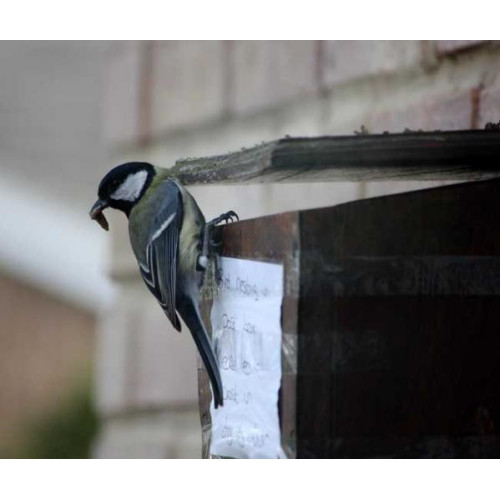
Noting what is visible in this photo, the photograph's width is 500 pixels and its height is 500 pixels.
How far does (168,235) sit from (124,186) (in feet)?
0.39

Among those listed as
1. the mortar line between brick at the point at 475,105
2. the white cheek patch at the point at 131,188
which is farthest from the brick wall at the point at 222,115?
the white cheek patch at the point at 131,188

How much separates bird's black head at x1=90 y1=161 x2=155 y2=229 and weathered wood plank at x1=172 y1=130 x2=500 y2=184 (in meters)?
0.26

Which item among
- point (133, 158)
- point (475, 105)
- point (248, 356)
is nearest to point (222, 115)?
point (133, 158)

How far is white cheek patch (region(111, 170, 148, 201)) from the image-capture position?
3.63ft

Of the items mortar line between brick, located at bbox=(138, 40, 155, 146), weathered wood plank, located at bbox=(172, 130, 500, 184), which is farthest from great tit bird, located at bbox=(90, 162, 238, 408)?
mortar line between brick, located at bbox=(138, 40, 155, 146)

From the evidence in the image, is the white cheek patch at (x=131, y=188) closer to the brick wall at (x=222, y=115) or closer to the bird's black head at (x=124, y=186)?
the bird's black head at (x=124, y=186)

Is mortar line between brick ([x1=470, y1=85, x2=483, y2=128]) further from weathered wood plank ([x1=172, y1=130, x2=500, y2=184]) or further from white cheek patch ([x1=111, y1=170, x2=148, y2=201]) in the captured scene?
Result: white cheek patch ([x1=111, y1=170, x2=148, y2=201])

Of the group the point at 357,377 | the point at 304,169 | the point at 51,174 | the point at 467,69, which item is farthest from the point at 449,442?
the point at 51,174

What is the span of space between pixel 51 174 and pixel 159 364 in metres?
0.26

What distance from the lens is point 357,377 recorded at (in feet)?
2.48

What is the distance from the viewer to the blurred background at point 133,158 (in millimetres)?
1082

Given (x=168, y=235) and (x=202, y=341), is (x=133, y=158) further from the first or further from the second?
(x=202, y=341)

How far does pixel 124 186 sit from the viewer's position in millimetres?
1121

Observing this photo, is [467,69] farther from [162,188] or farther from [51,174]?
[51,174]
